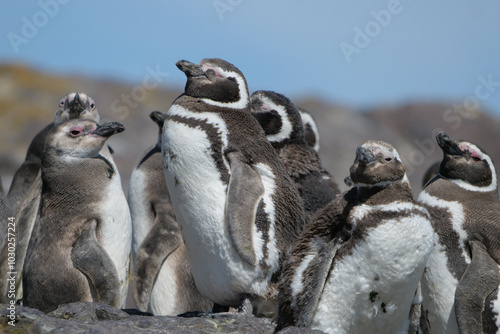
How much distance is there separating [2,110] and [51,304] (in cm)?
2006

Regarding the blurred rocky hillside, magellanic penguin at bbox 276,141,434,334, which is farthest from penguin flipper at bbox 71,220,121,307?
the blurred rocky hillside

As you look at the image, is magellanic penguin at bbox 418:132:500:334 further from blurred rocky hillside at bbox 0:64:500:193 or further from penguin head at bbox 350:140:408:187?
blurred rocky hillside at bbox 0:64:500:193

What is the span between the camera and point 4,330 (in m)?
3.90

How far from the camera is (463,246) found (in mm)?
5441

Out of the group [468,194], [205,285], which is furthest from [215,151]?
[468,194]

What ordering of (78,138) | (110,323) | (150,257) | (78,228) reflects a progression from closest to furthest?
(110,323) → (78,228) → (78,138) → (150,257)

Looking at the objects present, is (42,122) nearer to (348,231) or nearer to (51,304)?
(51,304)

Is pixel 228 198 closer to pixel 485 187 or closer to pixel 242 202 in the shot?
pixel 242 202

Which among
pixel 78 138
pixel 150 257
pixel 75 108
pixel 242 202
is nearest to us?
pixel 242 202

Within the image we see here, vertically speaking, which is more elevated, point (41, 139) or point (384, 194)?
point (41, 139)

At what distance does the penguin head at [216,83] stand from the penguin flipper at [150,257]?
1.83m

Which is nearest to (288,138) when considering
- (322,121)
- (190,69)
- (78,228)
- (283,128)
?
(283,128)

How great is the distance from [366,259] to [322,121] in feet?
60.1

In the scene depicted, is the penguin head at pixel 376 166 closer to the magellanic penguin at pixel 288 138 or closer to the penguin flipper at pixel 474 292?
the penguin flipper at pixel 474 292
